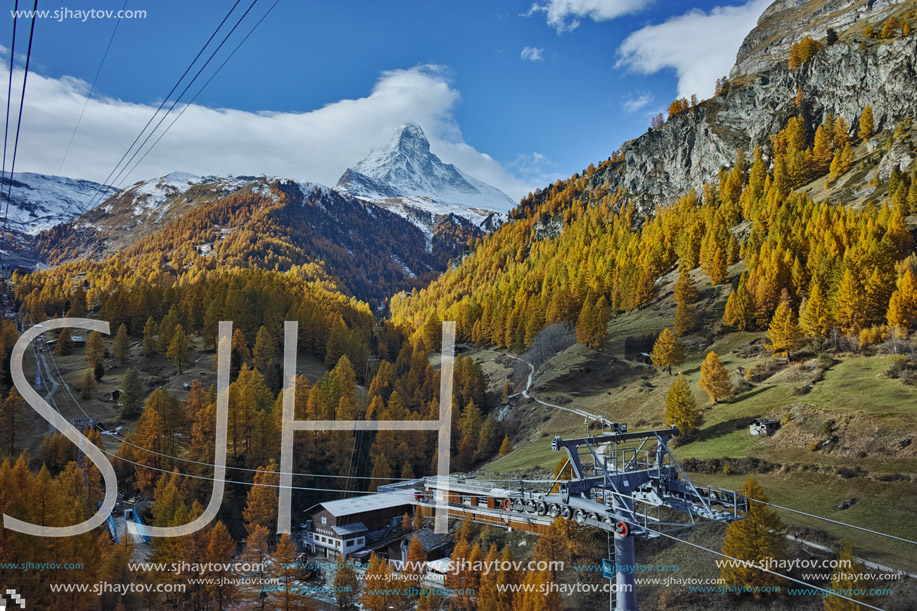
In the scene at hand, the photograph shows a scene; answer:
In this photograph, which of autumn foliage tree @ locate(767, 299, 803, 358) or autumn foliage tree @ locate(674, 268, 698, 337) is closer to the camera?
autumn foliage tree @ locate(767, 299, 803, 358)

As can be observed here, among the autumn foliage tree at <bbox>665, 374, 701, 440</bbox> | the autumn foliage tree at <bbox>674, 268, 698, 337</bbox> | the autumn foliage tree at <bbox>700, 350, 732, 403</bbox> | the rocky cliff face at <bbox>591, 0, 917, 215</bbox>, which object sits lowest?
the autumn foliage tree at <bbox>665, 374, 701, 440</bbox>

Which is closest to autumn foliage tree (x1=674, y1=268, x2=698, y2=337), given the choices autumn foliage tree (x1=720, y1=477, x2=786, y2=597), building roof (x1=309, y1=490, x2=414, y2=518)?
building roof (x1=309, y1=490, x2=414, y2=518)

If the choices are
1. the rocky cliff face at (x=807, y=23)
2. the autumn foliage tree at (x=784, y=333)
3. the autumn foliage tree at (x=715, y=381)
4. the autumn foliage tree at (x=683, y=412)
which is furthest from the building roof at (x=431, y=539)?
the rocky cliff face at (x=807, y=23)

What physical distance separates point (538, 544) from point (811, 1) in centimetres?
23818

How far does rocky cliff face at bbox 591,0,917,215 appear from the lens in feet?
390

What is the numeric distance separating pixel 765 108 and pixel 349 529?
154 metres

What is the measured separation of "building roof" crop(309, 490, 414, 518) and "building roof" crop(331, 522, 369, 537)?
4.23 feet

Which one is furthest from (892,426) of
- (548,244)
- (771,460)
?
(548,244)

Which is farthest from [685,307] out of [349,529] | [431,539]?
[349,529]

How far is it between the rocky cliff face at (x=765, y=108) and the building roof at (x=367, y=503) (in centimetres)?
12769

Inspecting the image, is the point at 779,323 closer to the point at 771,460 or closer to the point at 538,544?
the point at 771,460

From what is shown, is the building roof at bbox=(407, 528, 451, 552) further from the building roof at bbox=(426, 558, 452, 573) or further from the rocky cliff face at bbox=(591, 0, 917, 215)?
the rocky cliff face at bbox=(591, 0, 917, 215)

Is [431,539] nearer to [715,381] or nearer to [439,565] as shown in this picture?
[439,565]

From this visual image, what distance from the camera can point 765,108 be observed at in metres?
146
